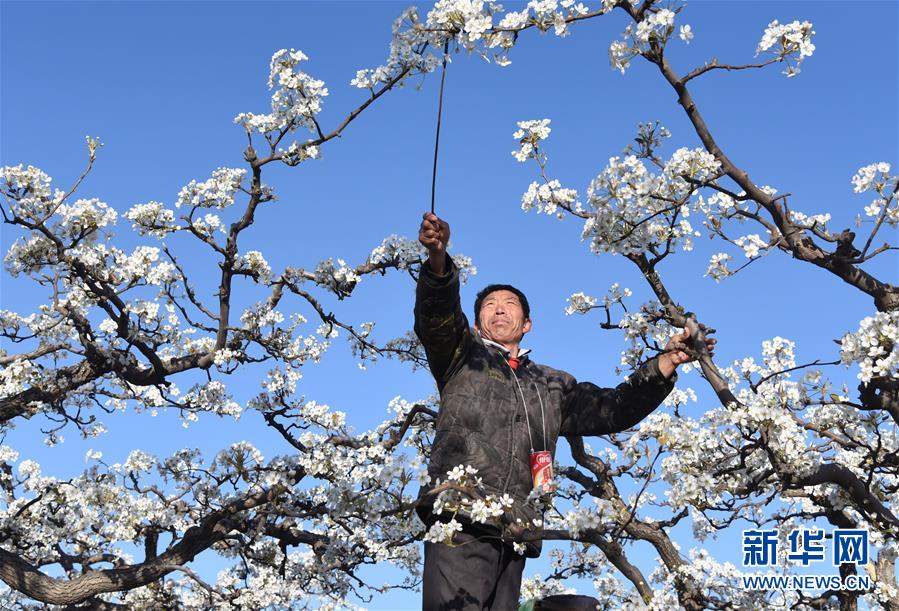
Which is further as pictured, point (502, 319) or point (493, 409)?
point (502, 319)

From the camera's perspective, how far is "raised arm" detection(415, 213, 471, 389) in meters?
4.24

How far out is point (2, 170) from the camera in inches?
310

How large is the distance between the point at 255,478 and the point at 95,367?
6.49 ft

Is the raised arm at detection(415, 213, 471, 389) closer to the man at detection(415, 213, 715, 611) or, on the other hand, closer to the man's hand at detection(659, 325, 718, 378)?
the man at detection(415, 213, 715, 611)

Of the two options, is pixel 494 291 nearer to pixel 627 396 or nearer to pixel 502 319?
pixel 502 319

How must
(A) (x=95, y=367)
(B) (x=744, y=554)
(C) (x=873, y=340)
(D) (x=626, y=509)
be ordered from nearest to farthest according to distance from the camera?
(D) (x=626, y=509) → (C) (x=873, y=340) → (B) (x=744, y=554) → (A) (x=95, y=367)

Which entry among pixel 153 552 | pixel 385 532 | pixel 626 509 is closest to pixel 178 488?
pixel 153 552

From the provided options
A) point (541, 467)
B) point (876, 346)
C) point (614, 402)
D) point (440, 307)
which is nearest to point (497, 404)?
point (541, 467)

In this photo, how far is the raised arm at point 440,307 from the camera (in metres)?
4.24

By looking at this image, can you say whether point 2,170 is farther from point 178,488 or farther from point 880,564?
point 880,564

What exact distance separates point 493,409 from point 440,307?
0.69 m

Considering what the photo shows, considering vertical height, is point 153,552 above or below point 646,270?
below

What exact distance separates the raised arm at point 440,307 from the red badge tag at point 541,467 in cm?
70

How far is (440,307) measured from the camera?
454 cm
